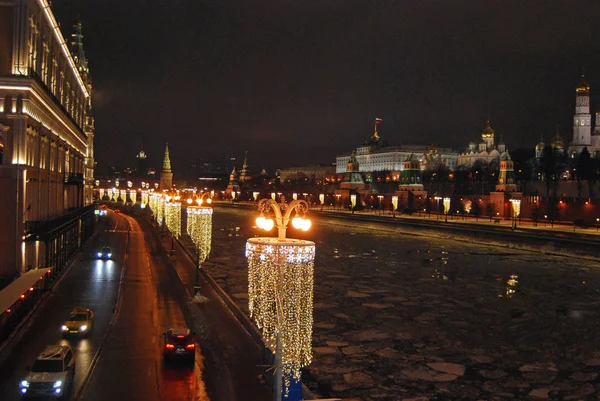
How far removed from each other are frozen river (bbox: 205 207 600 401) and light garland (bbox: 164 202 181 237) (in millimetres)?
7712

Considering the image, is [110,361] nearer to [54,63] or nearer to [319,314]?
[319,314]

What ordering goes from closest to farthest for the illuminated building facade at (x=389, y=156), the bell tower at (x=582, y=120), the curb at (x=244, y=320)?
the curb at (x=244, y=320) < the bell tower at (x=582, y=120) < the illuminated building facade at (x=389, y=156)

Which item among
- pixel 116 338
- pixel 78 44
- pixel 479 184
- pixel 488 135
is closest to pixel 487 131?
pixel 488 135

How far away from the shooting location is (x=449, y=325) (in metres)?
19.8

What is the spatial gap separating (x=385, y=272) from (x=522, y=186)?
203 feet

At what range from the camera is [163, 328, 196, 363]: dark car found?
14172 mm

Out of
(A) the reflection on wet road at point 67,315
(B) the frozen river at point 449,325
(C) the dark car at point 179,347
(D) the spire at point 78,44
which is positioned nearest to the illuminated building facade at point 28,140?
(A) the reflection on wet road at point 67,315

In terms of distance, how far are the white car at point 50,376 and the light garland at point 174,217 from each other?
32273 millimetres

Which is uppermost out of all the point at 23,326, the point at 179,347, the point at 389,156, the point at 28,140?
the point at 389,156

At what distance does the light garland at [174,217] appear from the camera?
150ft

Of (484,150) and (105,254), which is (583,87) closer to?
(484,150)

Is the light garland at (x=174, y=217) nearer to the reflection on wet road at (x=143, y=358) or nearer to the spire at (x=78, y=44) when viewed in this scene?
the spire at (x=78, y=44)

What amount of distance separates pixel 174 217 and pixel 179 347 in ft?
113

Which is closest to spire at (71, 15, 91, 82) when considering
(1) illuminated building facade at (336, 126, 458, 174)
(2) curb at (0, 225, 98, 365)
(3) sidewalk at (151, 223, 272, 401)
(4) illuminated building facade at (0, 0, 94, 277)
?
(4) illuminated building facade at (0, 0, 94, 277)
